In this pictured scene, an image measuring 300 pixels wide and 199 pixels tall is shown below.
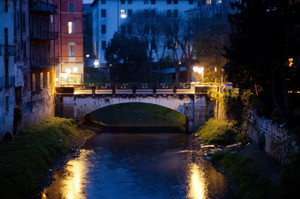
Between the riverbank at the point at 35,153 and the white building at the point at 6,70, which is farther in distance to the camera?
the white building at the point at 6,70

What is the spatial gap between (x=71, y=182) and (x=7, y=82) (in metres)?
8.40

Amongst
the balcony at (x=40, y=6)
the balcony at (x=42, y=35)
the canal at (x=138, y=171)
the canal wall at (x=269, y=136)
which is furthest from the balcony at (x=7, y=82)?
the canal wall at (x=269, y=136)

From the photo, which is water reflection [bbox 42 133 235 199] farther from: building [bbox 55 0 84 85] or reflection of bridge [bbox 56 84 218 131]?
building [bbox 55 0 84 85]

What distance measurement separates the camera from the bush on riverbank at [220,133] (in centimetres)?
3875

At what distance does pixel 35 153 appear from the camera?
31.5m

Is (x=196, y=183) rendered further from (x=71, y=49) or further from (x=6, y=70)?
(x=71, y=49)

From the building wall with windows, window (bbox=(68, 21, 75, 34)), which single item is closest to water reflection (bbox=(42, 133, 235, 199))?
window (bbox=(68, 21, 75, 34))

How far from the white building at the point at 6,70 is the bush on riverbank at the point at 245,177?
46.0 ft

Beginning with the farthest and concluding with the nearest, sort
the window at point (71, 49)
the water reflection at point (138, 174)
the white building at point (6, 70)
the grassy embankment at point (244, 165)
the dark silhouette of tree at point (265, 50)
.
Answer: the window at point (71, 49) → the white building at point (6, 70) → the dark silhouette of tree at point (265, 50) → the water reflection at point (138, 174) → the grassy embankment at point (244, 165)

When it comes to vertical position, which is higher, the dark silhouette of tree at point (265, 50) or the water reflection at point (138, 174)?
the dark silhouette of tree at point (265, 50)

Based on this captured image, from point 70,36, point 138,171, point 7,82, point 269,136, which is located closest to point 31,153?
point 7,82

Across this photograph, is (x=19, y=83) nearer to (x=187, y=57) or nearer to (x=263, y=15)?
(x=263, y=15)

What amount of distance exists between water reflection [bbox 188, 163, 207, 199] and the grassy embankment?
156 centimetres

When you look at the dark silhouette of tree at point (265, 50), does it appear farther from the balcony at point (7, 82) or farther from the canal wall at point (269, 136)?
the balcony at point (7, 82)
